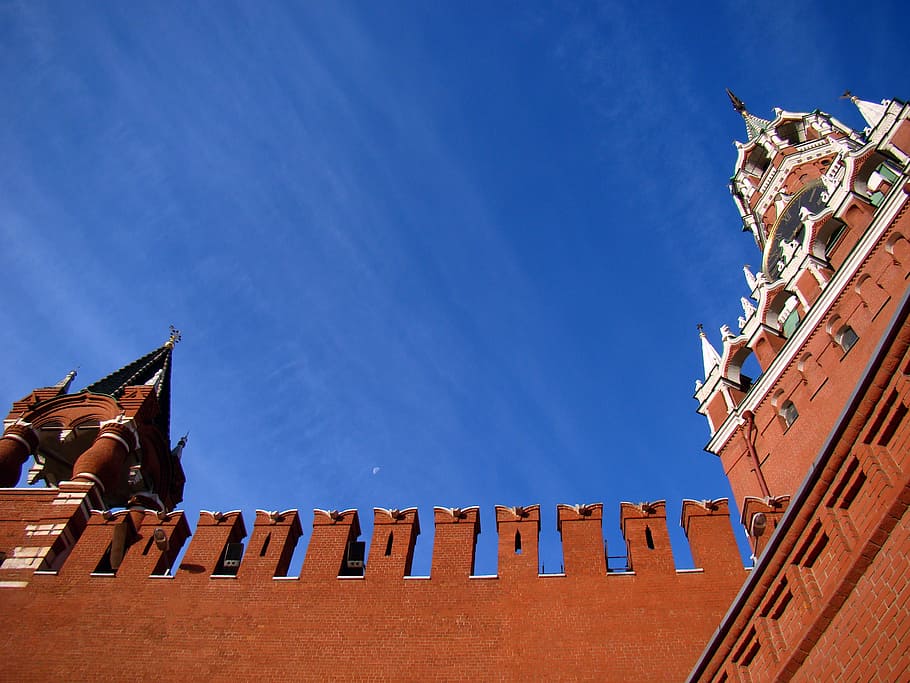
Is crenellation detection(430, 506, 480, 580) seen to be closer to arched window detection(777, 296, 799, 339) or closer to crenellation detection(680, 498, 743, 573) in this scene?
crenellation detection(680, 498, 743, 573)

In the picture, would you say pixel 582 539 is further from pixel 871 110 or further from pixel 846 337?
pixel 871 110

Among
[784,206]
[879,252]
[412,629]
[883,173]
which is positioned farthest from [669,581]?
[784,206]

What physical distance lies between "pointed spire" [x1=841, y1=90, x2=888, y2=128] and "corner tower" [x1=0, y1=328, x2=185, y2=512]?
2475 centimetres

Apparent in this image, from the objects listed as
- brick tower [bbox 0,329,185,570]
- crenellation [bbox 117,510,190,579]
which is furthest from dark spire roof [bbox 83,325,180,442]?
crenellation [bbox 117,510,190,579]

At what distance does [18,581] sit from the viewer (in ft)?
47.1

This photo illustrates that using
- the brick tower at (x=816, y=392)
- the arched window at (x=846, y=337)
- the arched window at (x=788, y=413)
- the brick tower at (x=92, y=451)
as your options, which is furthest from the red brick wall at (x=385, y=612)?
the arched window at (x=788, y=413)

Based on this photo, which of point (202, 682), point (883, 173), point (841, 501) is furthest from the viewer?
point (883, 173)

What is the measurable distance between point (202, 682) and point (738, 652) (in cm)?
841

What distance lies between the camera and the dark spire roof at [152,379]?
23.1 meters

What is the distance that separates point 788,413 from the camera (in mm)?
20922

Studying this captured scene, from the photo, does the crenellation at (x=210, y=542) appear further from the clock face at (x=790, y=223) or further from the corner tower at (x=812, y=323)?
the clock face at (x=790, y=223)

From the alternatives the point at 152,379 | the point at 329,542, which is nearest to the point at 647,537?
the point at 329,542

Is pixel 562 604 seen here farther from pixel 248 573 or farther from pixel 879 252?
pixel 879 252

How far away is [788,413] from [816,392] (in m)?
1.59
